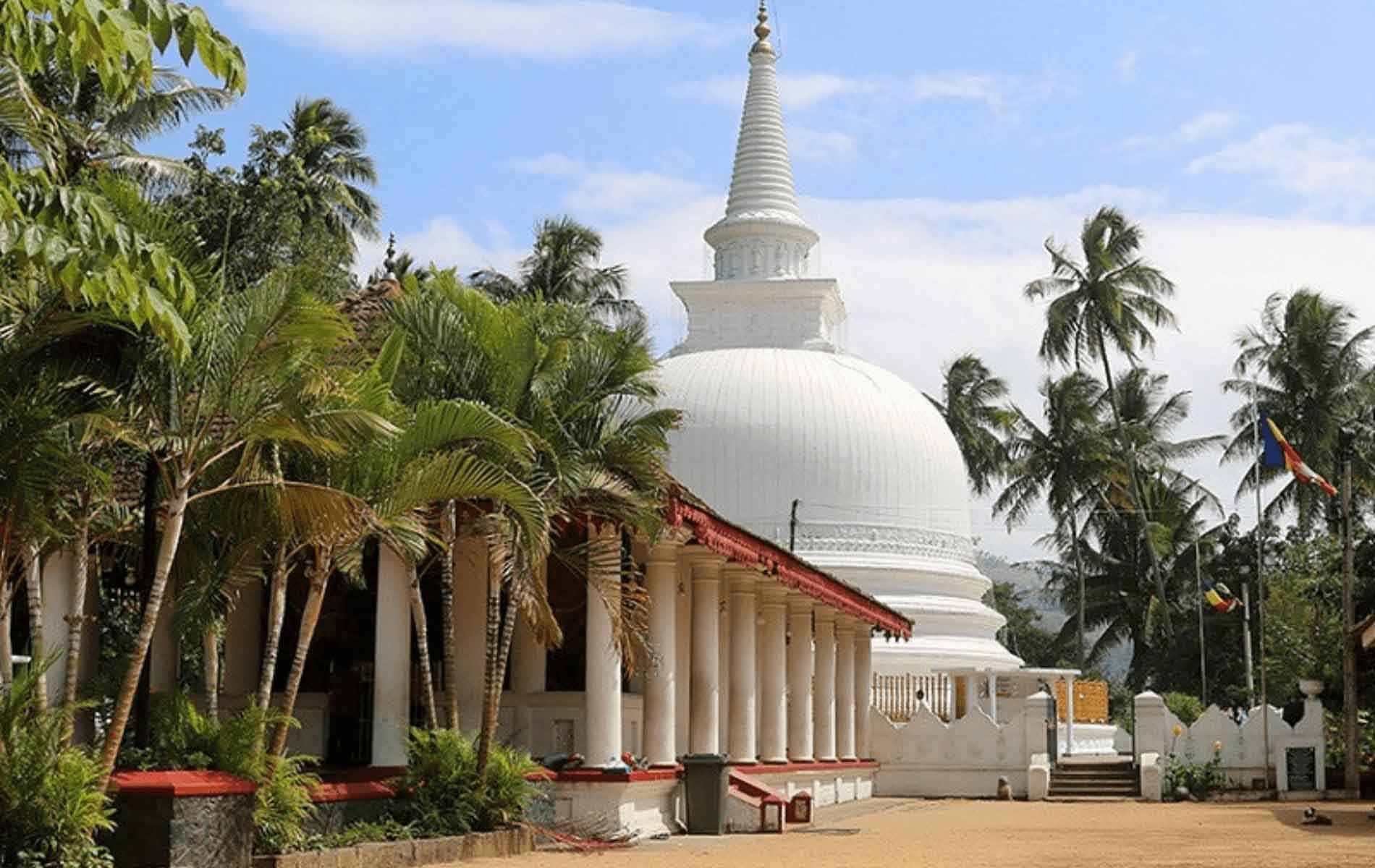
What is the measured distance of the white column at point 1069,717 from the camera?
47.4m

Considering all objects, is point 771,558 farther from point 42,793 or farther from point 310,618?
point 42,793

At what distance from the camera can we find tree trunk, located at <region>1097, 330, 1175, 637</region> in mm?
65500

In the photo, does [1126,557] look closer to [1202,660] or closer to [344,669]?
[1202,660]

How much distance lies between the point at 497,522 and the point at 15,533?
552 cm

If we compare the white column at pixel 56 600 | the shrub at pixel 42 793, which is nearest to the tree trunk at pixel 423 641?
the white column at pixel 56 600

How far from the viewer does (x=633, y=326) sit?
2172 centimetres

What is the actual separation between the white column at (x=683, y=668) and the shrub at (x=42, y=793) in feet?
52.0

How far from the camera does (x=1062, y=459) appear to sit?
7006 centimetres

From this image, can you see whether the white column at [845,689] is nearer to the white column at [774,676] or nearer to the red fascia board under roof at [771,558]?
the red fascia board under roof at [771,558]

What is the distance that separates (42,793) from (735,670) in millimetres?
17650

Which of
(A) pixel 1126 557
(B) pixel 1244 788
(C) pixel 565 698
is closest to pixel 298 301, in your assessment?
(C) pixel 565 698

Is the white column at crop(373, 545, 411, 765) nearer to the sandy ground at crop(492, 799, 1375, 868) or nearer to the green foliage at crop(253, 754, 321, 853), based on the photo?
the sandy ground at crop(492, 799, 1375, 868)

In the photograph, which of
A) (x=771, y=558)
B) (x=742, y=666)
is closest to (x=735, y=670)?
(x=742, y=666)

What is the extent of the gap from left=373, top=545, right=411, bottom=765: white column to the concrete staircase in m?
21.9
